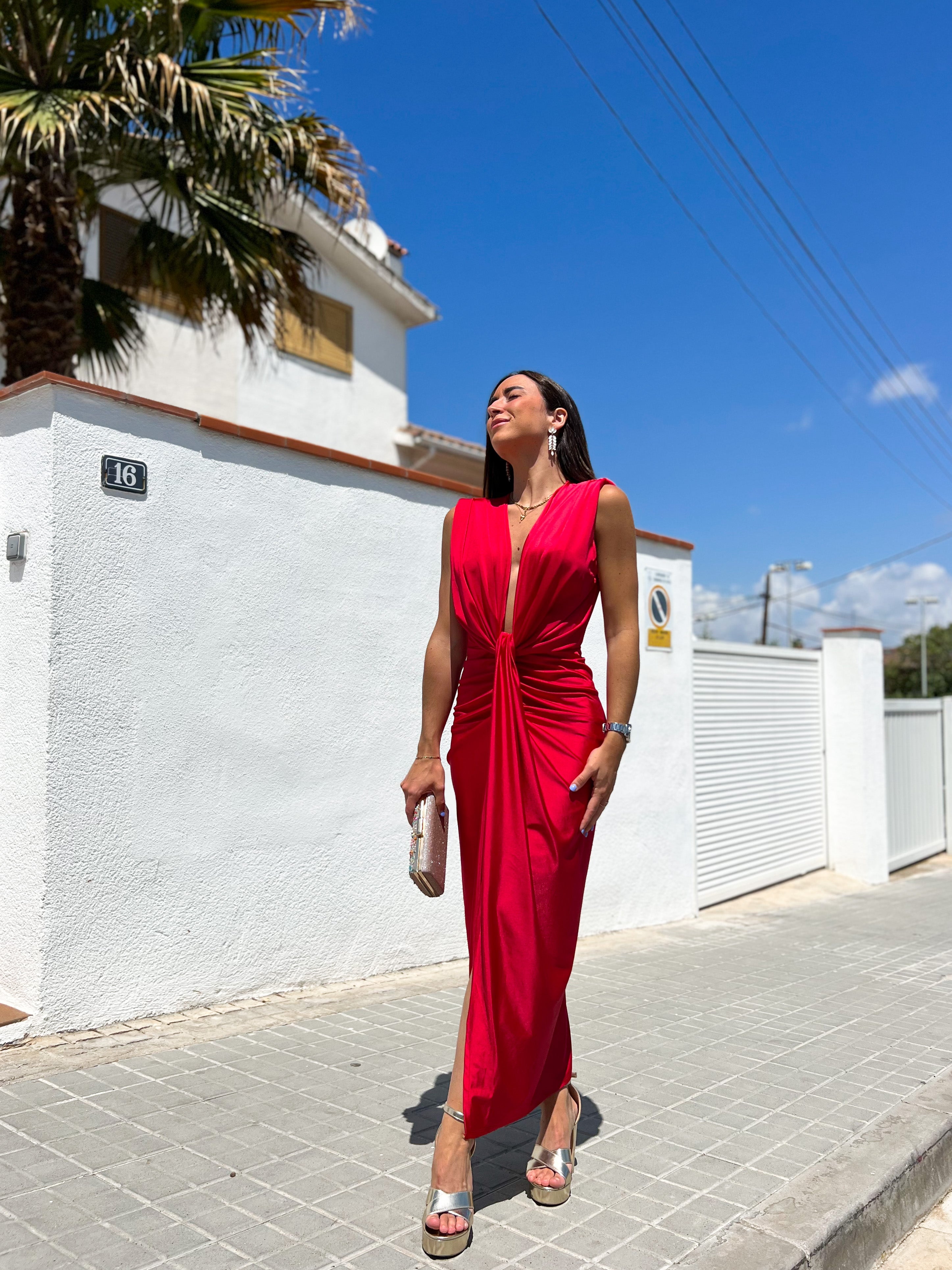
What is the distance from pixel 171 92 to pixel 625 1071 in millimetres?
5544

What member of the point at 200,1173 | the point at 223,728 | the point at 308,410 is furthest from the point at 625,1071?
the point at 308,410

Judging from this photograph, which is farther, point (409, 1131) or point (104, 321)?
point (104, 321)

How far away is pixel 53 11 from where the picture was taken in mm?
6082

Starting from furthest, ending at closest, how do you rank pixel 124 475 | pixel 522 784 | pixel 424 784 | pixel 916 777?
pixel 916 777 < pixel 124 475 < pixel 424 784 < pixel 522 784

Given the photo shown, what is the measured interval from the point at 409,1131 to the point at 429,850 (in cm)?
111

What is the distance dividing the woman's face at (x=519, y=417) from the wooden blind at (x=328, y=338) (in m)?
11.5

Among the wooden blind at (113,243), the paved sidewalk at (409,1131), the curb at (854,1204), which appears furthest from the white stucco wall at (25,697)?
the wooden blind at (113,243)

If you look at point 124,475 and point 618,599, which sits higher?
point 124,475

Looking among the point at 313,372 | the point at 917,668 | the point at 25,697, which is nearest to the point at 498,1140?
the point at 25,697

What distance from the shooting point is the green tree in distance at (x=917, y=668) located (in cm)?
5906

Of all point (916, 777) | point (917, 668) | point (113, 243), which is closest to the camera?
point (113, 243)

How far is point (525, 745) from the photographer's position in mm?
2861

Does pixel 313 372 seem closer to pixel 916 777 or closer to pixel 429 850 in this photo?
pixel 916 777

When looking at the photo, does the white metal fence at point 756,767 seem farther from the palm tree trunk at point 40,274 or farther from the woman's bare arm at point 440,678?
the woman's bare arm at point 440,678
